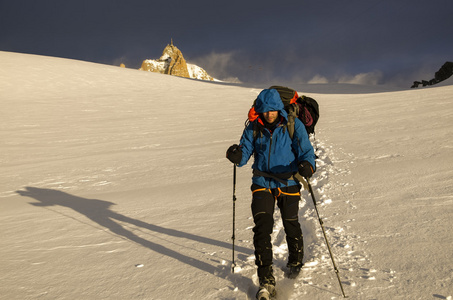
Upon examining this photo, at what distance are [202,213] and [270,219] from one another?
2211 millimetres

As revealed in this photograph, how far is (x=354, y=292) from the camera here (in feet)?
9.02

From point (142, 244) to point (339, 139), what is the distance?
268 inches

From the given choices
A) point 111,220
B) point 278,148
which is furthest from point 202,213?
point 278,148

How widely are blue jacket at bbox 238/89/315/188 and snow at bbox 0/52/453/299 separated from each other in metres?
0.94

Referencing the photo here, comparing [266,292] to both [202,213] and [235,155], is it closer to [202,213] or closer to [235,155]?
[235,155]

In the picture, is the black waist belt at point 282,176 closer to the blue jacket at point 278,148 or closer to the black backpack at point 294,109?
the blue jacket at point 278,148

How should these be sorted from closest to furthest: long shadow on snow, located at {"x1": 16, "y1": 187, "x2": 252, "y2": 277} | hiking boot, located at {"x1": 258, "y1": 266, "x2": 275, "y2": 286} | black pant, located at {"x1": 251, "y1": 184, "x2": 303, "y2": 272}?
hiking boot, located at {"x1": 258, "y1": 266, "x2": 275, "y2": 286} < black pant, located at {"x1": 251, "y1": 184, "x2": 303, "y2": 272} < long shadow on snow, located at {"x1": 16, "y1": 187, "x2": 252, "y2": 277}

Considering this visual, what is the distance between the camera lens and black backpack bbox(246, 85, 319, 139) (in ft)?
10.0

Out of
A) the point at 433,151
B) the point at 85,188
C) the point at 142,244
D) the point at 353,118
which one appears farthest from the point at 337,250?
the point at 353,118

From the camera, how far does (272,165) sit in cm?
305

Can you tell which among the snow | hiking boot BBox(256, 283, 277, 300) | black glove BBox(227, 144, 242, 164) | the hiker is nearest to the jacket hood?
the hiker

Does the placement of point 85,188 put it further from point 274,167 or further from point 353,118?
point 353,118

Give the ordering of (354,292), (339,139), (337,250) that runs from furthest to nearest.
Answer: (339,139) → (337,250) → (354,292)

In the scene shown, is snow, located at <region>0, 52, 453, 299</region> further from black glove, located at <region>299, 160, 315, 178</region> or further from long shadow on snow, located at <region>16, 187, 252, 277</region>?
black glove, located at <region>299, 160, 315, 178</region>
